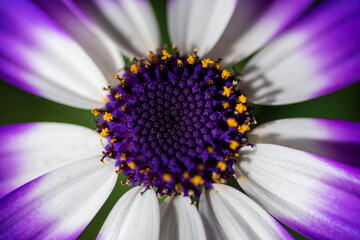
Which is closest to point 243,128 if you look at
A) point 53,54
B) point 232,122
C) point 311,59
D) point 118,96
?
point 232,122

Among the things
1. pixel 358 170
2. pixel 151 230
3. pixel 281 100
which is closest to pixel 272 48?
pixel 281 100

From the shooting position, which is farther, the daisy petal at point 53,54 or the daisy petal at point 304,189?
the daisy petal at point 53,54

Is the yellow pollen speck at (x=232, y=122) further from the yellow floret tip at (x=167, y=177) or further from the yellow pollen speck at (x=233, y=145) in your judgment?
the yellow floret tip at (x=167, y=177)

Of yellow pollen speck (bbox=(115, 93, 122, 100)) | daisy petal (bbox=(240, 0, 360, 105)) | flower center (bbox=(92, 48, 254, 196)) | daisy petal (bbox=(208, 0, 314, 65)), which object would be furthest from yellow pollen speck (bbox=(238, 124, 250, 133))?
yellow pollen speck (bbox=(115, 93, 122, 100))

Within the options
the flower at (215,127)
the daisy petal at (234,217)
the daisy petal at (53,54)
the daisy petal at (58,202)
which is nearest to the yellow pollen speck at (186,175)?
the flower at (215,127)

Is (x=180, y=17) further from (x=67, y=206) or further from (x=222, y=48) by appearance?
(x=67, y=206)

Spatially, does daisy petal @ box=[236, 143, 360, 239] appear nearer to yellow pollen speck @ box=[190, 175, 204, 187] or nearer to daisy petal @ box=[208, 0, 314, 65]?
yellow pollen speck @ box=[190, 175, 204, 187]
